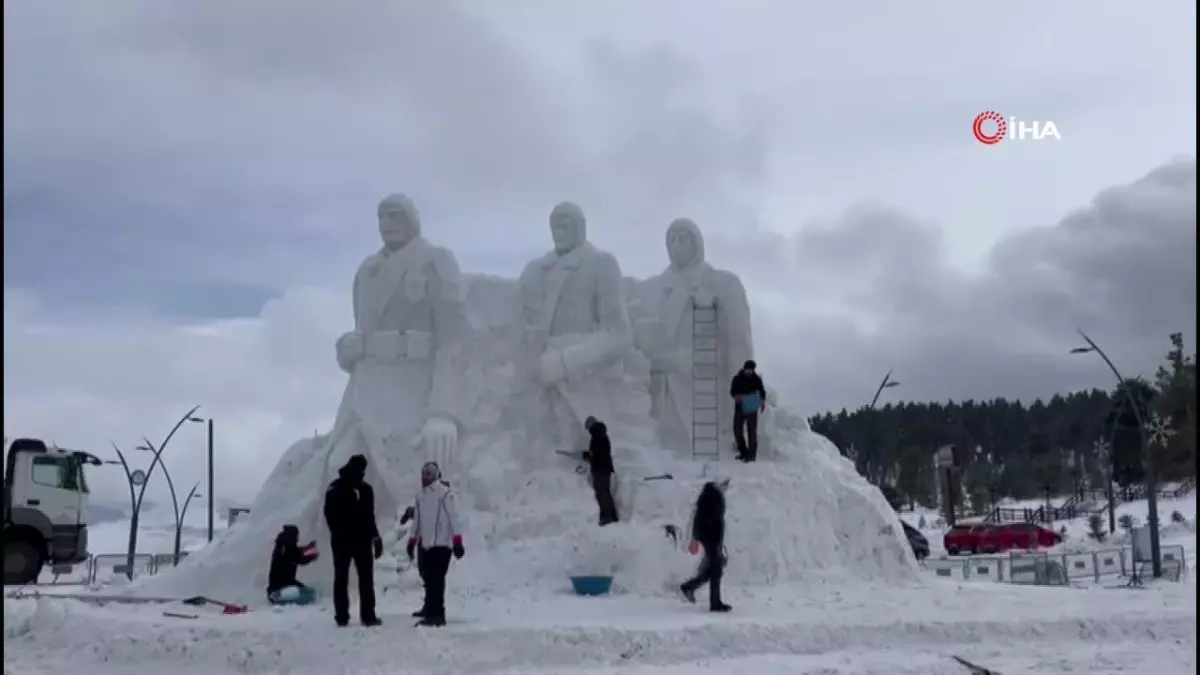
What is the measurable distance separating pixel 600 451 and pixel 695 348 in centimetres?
343

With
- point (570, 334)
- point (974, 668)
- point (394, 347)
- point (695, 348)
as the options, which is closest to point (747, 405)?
point (695, 348)

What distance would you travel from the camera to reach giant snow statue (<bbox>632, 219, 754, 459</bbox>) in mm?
17438

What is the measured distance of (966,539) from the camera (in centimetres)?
3466

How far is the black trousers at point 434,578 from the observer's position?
10617 millimetres

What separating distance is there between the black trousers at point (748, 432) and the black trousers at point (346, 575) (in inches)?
282

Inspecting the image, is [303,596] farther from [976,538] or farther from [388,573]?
[976,538]

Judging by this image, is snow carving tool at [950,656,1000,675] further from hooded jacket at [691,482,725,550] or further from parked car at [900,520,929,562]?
parked car at [900,520,929,562]

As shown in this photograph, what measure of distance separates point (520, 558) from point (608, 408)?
314 centimetres

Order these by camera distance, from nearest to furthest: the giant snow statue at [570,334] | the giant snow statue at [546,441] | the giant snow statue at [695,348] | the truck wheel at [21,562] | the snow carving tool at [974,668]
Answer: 1. the snow carving tool at [974,668]
2. the giant snow statue at [546,441]
3. the giant snow statue at [570,334]
4. the giant snow statue at [695,348]
5. the truck wheel at [21,562]

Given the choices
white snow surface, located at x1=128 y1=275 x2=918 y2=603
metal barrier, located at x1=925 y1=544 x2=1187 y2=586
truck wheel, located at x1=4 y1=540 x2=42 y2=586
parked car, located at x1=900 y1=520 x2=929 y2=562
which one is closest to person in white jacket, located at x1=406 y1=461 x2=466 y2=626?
white snow surface, located at x1=128 y1=275 x2=918 y2=603

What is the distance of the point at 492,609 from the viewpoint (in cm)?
1230

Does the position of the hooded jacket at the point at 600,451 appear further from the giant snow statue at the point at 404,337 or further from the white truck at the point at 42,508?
the white truck at the point at 42,508

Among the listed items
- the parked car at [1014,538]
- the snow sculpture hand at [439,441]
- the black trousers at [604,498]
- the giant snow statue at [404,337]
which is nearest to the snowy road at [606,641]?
the black trousers at [604,498]

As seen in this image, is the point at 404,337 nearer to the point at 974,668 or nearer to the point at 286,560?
the point at 286,560
